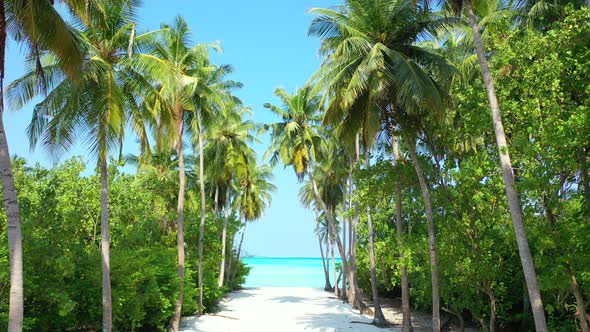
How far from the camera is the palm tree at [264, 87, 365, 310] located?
24953 mm

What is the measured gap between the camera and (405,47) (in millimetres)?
14039

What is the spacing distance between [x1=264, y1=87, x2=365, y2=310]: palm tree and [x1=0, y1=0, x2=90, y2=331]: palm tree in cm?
1636

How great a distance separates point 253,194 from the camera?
37.2 m

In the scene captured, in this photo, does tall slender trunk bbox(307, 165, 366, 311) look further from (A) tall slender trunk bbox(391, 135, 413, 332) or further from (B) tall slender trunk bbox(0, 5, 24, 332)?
(B) tall slender trunk bbox(0, 5, 24, 332)

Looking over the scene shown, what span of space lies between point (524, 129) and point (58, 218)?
38.7ft

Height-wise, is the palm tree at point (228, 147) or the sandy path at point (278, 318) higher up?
the palm tree at point (228, 147)

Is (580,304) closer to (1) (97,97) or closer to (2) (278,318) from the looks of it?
(1) (97,97)

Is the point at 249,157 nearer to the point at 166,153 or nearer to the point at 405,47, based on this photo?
the point at 166,153

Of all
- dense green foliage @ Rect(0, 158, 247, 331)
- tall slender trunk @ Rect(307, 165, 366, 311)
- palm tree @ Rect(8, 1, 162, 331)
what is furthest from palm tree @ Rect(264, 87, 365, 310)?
palm tree @ Rect(8, 1, 162, 331)

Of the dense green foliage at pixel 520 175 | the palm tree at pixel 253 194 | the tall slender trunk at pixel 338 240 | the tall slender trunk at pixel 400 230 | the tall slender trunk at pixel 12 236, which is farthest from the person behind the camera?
the palm tree at pixel 253 194

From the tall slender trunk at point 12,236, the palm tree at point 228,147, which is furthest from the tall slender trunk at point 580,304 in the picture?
the palm tree at point 228,147

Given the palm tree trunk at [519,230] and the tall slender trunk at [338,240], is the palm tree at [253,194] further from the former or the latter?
the palm tree trunk at [519,230]

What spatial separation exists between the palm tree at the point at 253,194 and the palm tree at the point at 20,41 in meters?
25.6

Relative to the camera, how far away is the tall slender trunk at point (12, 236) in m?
7.12
